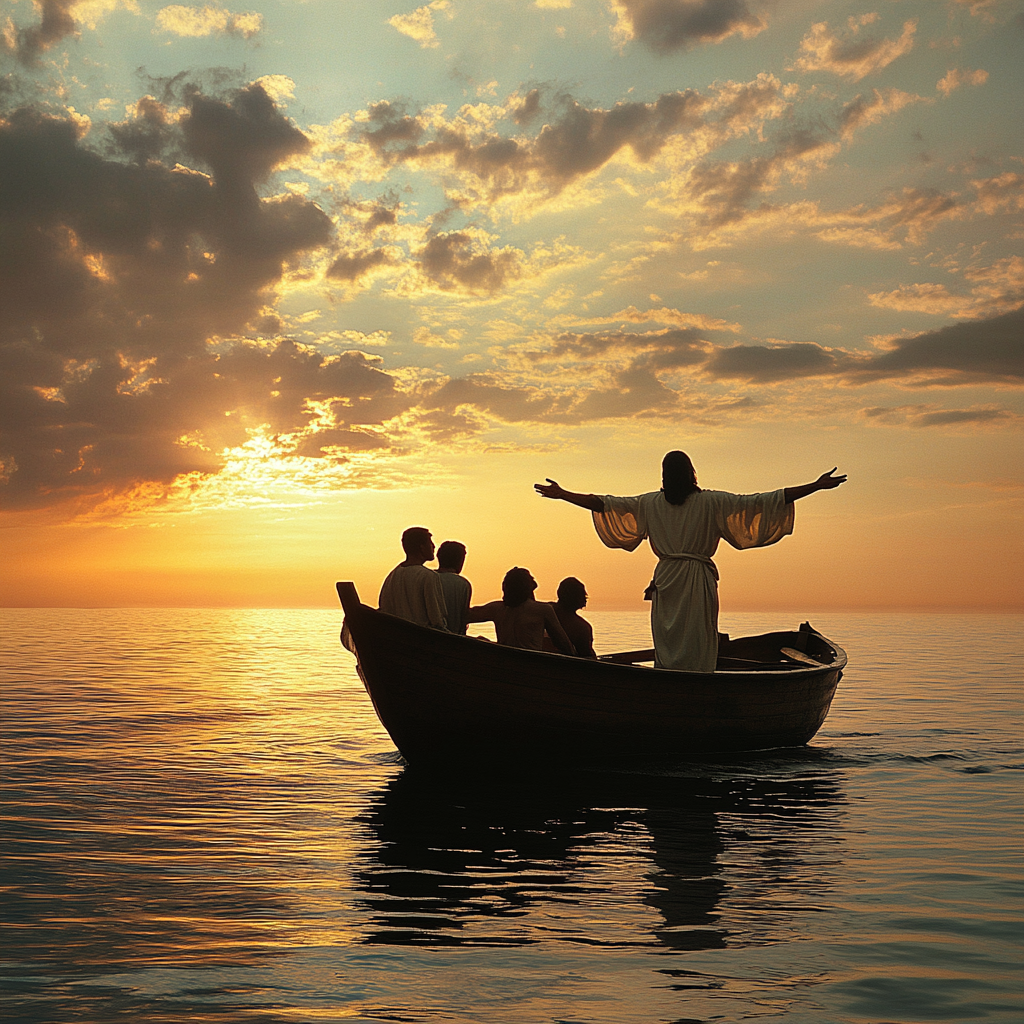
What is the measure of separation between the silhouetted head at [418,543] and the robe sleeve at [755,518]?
3.28 m

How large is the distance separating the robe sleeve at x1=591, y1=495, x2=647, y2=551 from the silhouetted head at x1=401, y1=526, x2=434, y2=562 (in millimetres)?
2103

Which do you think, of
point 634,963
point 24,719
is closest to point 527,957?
point 634,963

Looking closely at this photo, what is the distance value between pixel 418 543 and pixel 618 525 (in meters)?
2.48

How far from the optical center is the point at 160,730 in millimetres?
15570

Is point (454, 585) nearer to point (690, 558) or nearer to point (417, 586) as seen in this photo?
point (417, 586)

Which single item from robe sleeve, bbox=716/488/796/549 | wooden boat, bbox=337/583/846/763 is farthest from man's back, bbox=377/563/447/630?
robe sleeve, bbox=716/488/796/549

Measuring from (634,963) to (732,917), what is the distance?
108 centimetres

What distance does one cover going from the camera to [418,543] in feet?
34.1

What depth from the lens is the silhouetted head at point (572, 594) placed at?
476 inches

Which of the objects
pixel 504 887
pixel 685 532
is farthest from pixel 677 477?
pixel 504 887

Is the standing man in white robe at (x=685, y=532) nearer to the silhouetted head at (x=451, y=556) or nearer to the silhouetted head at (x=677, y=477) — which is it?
the silhouetted head at (x=677, y=477)

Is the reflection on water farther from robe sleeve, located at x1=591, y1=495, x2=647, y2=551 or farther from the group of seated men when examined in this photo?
robe sleeve, located at x1=591, y1=495, x2=647, y2=551

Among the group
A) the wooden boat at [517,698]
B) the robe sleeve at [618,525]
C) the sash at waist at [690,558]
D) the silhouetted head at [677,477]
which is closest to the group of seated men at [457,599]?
the wooden boat at [517,698]

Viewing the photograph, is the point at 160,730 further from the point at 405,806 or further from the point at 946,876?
the point at 946,876
